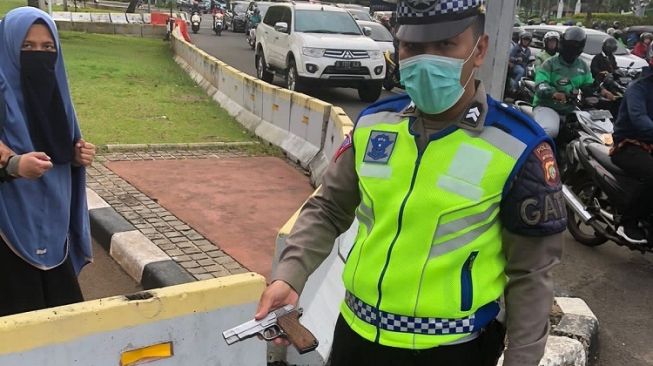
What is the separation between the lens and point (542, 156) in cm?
159

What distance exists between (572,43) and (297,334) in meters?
6.73

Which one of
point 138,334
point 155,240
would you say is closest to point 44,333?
point 138,334

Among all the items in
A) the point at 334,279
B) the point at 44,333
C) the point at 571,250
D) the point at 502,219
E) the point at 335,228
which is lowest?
the point at 571,250

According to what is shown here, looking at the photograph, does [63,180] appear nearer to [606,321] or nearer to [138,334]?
[138,334]

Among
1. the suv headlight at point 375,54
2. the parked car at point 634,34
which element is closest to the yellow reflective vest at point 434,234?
the suv headlight at point 375,54

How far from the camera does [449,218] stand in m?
1.57

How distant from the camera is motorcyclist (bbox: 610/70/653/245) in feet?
15.7

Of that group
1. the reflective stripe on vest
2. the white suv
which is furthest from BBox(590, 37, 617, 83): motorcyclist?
the reflective stripe on vest

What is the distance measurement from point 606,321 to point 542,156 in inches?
130

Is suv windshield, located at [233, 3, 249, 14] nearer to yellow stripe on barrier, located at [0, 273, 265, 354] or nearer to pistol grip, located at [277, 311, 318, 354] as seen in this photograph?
yellow stripe on barrier, located at [0, 273, 265, 354]

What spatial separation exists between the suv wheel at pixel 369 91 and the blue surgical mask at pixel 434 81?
1199 centimetres

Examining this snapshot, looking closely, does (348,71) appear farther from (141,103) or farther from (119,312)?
(119,312)

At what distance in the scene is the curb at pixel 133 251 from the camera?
444 cm

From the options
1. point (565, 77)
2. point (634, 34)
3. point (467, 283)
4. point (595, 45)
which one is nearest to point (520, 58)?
point (595, 45)
